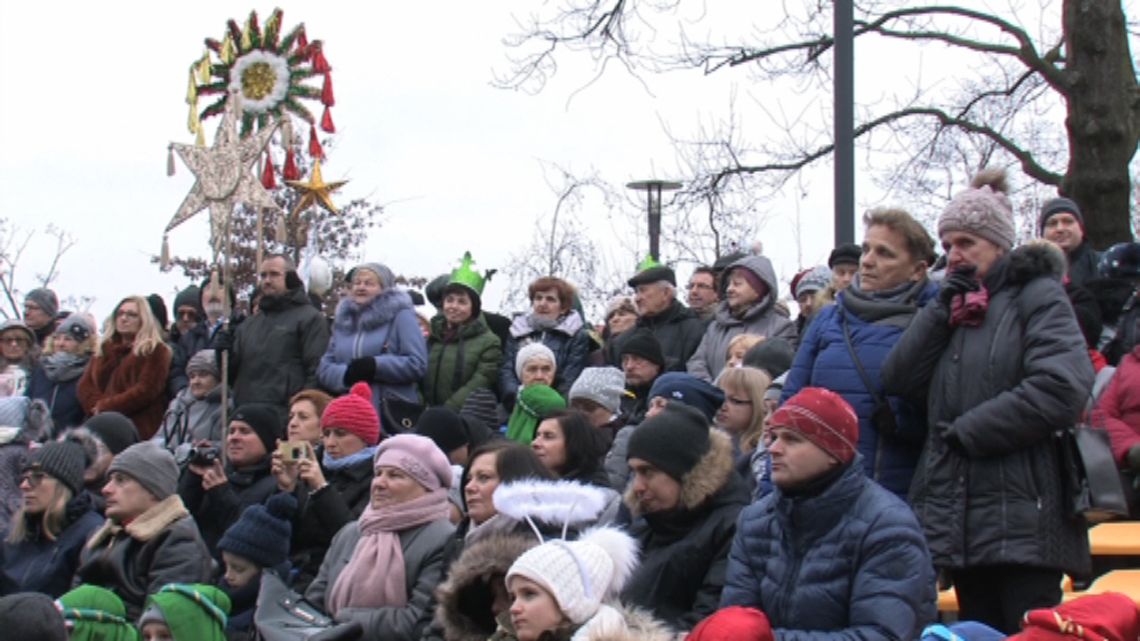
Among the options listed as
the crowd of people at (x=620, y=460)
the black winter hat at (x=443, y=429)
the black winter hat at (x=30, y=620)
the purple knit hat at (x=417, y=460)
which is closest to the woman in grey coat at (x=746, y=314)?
the crowd of people at (x=620, y=460)

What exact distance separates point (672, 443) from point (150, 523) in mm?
3053

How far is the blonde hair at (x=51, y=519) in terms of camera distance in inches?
307

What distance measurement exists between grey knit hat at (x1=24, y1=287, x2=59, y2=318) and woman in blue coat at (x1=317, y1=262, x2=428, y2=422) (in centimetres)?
368

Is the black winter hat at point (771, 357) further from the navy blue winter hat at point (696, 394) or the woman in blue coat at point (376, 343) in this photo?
the woman in blue coat at point (376, 343)

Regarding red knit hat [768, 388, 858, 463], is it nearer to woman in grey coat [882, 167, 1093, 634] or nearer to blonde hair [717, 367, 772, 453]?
woman in grey coat [882, 167, 1093, 634]

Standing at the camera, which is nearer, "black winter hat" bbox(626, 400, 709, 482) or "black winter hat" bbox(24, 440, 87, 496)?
"black winter hat" bbox(626, 400, 709, 482)

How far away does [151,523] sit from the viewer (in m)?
7.20

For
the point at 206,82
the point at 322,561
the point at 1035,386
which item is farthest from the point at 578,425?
the point at 206,82

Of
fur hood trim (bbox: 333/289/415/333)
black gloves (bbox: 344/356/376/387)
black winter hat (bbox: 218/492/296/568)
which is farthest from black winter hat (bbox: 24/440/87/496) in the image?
fur hood trim (bbox: 333/289/415/333)

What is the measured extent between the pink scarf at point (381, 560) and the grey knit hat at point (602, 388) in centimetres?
166

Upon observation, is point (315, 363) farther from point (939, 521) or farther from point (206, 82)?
point (939, 521)

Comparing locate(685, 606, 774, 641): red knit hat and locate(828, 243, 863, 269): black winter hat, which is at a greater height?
locate(828, 243, 863, 269): black winter hat

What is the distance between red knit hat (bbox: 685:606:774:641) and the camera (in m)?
4.00

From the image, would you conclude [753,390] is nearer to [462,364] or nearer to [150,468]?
[150,468]
